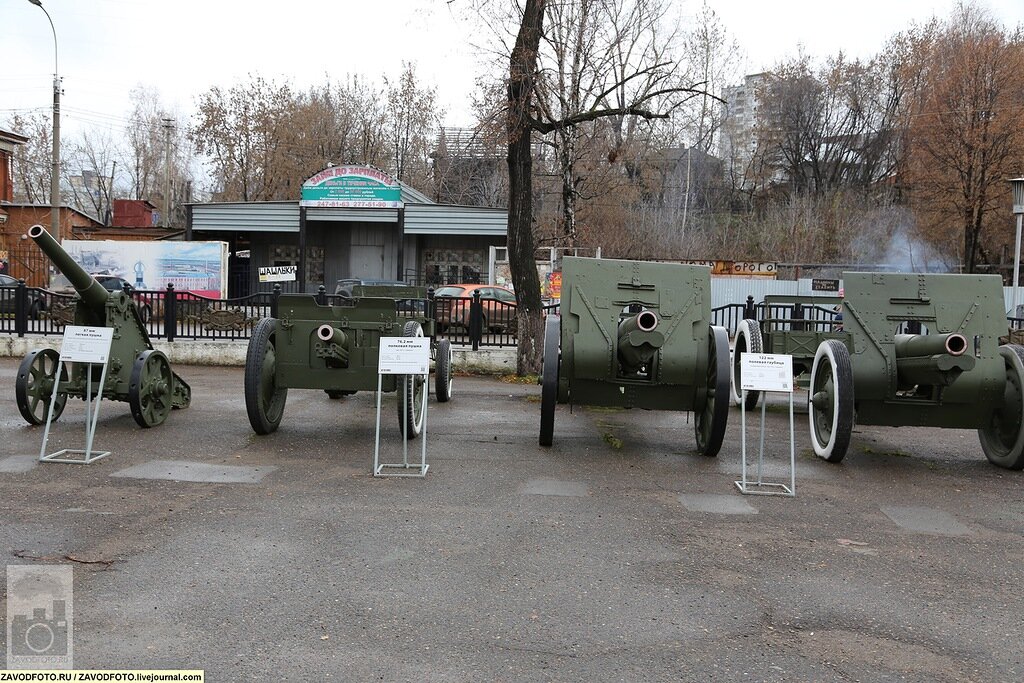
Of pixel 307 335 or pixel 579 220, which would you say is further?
pixel 579 220

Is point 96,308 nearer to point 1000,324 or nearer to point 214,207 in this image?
point 1000,324

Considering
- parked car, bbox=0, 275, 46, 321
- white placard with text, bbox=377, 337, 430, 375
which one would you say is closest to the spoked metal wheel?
white placard with text, bbox=377, 337, 430, 375

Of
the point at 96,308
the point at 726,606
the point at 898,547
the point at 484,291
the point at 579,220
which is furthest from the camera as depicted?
the point at 579,220

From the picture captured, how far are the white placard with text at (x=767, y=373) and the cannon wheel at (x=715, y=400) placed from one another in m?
0.54

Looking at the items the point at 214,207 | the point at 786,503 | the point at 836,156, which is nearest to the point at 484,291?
the point at 214,207

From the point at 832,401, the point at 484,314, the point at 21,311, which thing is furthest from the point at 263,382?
the point at 21,311

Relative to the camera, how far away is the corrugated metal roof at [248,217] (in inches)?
1118

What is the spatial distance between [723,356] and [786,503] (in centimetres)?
169

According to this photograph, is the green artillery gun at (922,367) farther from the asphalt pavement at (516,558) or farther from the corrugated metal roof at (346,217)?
the corrugated metal roof at (346,217)

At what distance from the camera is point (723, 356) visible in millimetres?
8078

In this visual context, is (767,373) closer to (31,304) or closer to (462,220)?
(31,304)

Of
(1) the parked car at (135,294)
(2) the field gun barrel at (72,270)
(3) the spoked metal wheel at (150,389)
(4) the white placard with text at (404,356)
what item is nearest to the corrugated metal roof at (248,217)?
(1) the parked car at (135,294)

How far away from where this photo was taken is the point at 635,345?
8.08 m

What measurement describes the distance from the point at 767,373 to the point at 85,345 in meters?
6.22
